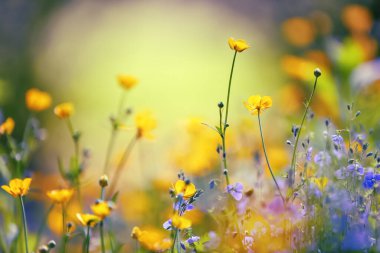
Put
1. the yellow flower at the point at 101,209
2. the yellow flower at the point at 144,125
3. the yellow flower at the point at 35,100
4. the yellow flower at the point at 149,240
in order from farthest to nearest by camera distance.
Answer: the yellow flower at the point at 35,100 → the yellow flower at the point at 144,125 → the yellow flower at the point at 149,240 → the yellow flower at the point at 101,209

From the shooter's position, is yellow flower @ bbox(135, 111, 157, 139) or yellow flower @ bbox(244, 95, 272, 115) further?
yellow flower @ bbox(135, 111, 157, 139)

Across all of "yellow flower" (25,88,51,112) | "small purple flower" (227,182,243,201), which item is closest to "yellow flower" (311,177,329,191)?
"small purple flower" (227,182,243,201)

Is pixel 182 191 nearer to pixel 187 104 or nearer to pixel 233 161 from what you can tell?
pixel 233 161

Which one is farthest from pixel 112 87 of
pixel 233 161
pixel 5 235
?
pixel 5 235

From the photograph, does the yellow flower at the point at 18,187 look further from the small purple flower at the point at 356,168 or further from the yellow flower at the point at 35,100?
the small purple flower at the point at 356,168

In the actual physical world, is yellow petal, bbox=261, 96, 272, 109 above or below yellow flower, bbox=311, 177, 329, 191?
above

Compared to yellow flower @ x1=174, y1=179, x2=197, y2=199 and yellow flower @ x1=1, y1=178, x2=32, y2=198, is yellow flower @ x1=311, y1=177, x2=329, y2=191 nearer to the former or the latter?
yellow flower @ x1=174, y1=179, x2=197, y2=199

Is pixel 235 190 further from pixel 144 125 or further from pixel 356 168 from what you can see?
pixel 144 125

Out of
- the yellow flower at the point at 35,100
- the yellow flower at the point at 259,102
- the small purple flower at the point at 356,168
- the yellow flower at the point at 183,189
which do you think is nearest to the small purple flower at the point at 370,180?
the small purple flower at the point at 356,168
